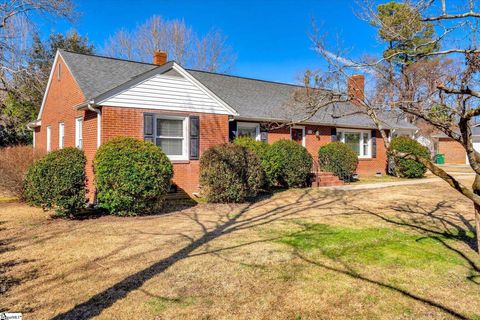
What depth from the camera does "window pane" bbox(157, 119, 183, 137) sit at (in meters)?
11.1

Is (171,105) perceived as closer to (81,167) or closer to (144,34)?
(81,167)

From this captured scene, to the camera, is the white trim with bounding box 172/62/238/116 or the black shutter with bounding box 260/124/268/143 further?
the black shutter with bounding box 260/124/268/143

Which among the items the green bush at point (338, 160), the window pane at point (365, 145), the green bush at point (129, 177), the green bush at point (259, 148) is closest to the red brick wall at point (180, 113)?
the green bush at point (259, 148)

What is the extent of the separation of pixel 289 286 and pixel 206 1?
20.2m

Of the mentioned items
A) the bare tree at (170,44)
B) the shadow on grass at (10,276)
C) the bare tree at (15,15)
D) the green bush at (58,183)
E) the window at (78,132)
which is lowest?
the shadow on grass at (10,276)

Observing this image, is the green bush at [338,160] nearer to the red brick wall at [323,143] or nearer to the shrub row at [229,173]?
the red brick wall at [323,143]

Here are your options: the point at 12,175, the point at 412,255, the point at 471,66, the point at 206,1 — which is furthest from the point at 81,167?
the point at 206,1

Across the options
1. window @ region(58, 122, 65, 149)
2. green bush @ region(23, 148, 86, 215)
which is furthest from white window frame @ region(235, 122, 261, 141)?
green bush @ region(23, 148, 86, 215)

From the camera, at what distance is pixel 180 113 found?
1127 cm

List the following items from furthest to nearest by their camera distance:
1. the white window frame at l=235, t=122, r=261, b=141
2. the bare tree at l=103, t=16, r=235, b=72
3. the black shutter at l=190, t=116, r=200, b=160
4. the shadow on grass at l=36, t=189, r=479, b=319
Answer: the bare tree at l=103, t=16, r=235, b=72 < the white window frame at l=235, t=122, r=261, b=141 < the black shutter at l=190, t=116, r=200, b=160 < the shadow on grass at l=36, t=189, r=479, b=319

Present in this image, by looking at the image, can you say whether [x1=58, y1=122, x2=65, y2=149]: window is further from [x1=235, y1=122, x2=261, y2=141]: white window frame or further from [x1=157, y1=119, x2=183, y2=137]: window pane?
[x1=235, y1=122, x2=261, y2=141]: white window frame

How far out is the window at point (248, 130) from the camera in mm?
14391

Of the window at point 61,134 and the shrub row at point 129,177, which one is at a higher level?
the window at point 61,134

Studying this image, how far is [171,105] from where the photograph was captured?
11047 mm
